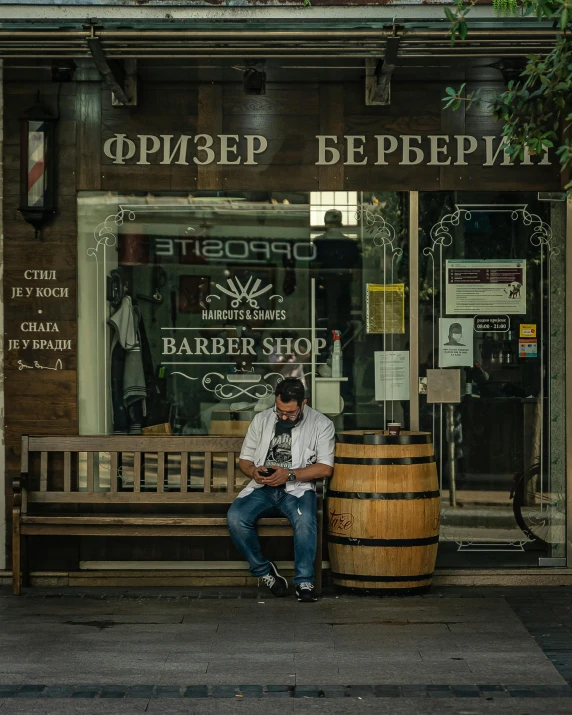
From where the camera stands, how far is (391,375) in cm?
829

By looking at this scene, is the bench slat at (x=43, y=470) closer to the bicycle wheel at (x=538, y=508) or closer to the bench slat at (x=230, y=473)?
the bench slat at (x=230, y=473)

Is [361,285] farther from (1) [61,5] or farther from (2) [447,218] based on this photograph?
(1) [61,5]

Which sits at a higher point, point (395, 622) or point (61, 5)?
point (61, 5)

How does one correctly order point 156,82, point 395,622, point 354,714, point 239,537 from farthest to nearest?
point 156,82 → point 239,537 → point 395,622 → point 354,714

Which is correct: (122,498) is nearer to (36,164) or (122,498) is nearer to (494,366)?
(36,164)

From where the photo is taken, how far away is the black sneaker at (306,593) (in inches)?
297

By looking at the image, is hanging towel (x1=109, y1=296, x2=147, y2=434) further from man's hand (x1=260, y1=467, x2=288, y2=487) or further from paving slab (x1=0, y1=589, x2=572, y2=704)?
paving slab (x1=0, y1=589, x2=572, y2=704)

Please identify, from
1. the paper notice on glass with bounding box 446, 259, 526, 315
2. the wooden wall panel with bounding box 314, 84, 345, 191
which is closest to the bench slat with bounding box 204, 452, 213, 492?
the paper notice on glass with bounding box 446, 259, 526, 315

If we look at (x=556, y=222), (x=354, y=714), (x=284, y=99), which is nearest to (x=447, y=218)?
(x=556, y=222)

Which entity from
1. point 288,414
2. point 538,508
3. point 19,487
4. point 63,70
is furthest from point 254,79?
point 538,508

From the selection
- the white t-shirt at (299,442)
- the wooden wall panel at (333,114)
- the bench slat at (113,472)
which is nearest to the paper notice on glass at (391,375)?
the white t-shirt at (299,442)

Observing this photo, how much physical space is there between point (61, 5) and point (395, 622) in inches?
173

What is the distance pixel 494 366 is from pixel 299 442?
5.19 feet

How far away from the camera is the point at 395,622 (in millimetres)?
7016
